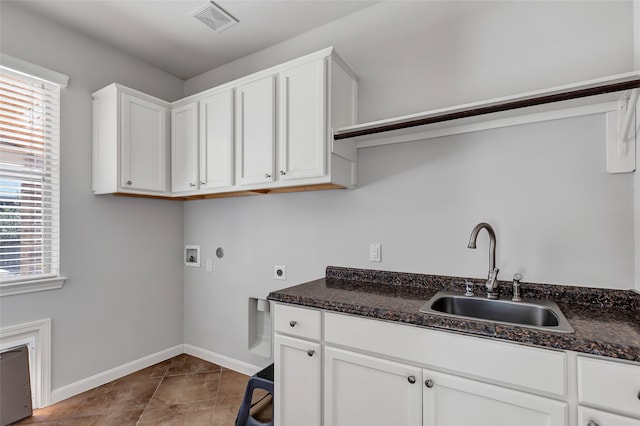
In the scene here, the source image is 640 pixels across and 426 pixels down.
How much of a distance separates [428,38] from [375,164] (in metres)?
0.85

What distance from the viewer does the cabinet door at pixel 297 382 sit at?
5.31 feet

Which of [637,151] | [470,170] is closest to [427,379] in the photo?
[470,170]

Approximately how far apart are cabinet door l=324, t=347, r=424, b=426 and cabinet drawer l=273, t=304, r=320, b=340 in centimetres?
13

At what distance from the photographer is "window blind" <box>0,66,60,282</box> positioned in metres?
2.15

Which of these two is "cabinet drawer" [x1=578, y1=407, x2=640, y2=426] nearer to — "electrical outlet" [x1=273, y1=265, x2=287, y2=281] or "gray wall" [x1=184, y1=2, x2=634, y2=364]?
"gray wall" [x1=184, y1=2, x2=634, y2=364]

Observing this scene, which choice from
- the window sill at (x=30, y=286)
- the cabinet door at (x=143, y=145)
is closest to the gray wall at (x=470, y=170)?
the cabinet door at (x=143, y=145)

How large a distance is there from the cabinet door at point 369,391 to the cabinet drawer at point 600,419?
0.53 meters

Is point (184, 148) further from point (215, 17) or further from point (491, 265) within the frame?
point (491, 265)

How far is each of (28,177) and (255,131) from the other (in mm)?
1614

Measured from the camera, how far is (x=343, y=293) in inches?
69.9

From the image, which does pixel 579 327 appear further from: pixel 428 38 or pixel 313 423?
pixel 428 38

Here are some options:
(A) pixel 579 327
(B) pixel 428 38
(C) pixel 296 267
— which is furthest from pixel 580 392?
(B) pixel 428 38

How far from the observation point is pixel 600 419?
3.43 ft

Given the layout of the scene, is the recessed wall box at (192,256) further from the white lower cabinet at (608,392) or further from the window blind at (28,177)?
→ the white lower cabinet at (608,392)
